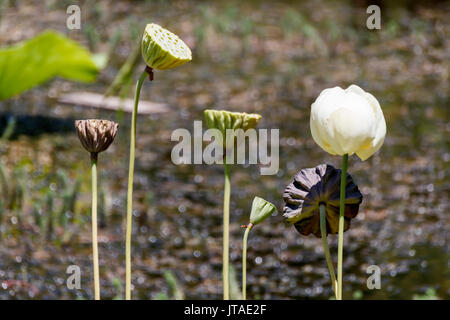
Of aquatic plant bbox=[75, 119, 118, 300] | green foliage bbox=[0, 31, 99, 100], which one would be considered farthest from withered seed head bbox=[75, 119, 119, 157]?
green foliage bbox=[0, 31, 99, 100]

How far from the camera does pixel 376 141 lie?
98cm

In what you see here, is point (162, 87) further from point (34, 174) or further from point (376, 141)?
point (376, 141)

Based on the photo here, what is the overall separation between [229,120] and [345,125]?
147mm

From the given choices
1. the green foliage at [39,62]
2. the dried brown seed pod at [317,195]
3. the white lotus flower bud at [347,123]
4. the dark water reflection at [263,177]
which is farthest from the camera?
the green foliage at [39,62]

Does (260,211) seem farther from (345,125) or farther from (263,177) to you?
(263,177)

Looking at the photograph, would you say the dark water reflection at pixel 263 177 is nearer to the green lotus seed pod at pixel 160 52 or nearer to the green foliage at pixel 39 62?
the green foliage at pixel 39 62

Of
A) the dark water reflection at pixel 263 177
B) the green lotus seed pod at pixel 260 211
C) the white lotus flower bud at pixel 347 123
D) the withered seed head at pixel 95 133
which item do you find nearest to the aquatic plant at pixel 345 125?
the white lotus flower bud at pixel 347 123

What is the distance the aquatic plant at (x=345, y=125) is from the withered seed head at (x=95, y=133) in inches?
9.9

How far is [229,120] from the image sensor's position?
0.99 metres

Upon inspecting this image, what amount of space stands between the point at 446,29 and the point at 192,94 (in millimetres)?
3169

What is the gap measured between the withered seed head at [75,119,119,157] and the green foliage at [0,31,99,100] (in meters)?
2.60

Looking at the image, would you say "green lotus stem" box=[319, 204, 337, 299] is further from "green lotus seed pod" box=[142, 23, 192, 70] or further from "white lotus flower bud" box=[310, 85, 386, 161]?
"green lotus seed pod" box=[142, 23, 192, 70]

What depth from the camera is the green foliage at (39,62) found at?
354 cm

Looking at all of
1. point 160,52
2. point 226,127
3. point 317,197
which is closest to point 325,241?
point 317,197
